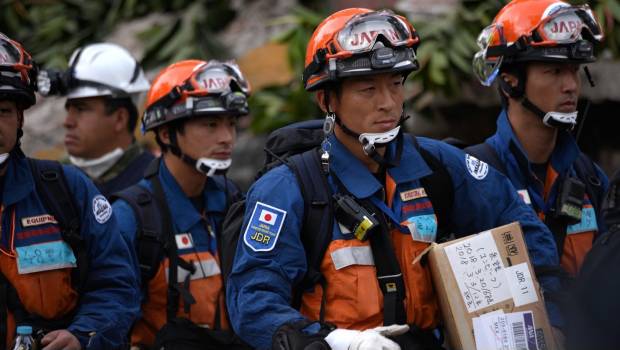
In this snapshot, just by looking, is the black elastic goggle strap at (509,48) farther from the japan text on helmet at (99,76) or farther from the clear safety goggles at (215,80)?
the japan text on helmet at (99,76)

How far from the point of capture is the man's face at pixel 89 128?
7664 mm

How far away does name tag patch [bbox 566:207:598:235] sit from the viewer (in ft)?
18.3

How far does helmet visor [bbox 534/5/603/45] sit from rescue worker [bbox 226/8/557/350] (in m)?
1.12

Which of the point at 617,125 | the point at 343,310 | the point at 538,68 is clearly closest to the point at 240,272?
the point at 343,310

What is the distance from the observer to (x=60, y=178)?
5070 mm

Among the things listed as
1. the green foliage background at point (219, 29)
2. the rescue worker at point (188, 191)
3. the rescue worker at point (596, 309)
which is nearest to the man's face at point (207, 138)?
the rescue worker at point (188, 191)

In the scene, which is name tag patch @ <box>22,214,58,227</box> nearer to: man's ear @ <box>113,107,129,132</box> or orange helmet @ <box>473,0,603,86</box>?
orange helmet @ <box>473,0,603,86</box>

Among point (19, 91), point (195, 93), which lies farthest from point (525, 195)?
point (19, 91)

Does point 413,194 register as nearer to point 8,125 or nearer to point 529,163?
point 529,163

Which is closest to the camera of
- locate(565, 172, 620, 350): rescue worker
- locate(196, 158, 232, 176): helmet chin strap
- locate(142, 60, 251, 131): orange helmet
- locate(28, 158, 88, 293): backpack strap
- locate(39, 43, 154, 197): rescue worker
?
locate(565, 172, 620, 350): rescue worker

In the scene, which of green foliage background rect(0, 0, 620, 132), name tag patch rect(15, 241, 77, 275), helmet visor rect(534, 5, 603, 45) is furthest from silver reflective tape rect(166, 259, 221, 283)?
green foliage background rect(0, 0, 620, 132)

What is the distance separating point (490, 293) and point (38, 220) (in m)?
2.07

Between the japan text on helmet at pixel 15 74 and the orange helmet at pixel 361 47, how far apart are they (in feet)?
4.42

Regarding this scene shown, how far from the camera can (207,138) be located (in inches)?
258
